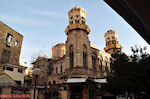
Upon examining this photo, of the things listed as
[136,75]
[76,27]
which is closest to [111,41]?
[76,27]

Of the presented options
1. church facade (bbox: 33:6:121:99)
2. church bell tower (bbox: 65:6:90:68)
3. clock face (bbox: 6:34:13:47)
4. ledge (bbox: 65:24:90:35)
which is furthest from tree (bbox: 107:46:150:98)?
clock face (bbox: 6:34:13:47)

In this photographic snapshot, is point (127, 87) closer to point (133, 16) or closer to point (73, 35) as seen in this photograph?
point (133, 16)

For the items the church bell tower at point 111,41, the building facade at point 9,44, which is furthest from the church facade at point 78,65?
the building facade at point 9,44

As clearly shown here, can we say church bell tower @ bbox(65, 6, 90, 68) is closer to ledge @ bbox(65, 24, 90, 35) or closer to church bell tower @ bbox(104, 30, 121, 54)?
ledge @ bbox(65, 24, 90, 35)

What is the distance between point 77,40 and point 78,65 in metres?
5.37

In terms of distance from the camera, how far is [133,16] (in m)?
2.44

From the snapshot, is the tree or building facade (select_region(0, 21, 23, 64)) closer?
the tree

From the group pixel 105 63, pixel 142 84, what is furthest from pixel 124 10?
pixel 105 63

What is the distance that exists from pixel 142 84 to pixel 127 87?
1446 millimetres

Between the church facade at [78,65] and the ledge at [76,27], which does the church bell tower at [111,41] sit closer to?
the church facade at [78,65]

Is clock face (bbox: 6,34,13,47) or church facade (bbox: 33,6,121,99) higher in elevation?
clock face (bbox: 6,34,13,47)

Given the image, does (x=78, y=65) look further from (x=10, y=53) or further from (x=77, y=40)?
(x=10, y=53)

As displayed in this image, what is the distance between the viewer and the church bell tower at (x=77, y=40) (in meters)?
22.3

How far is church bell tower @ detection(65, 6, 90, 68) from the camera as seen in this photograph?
22.3m
